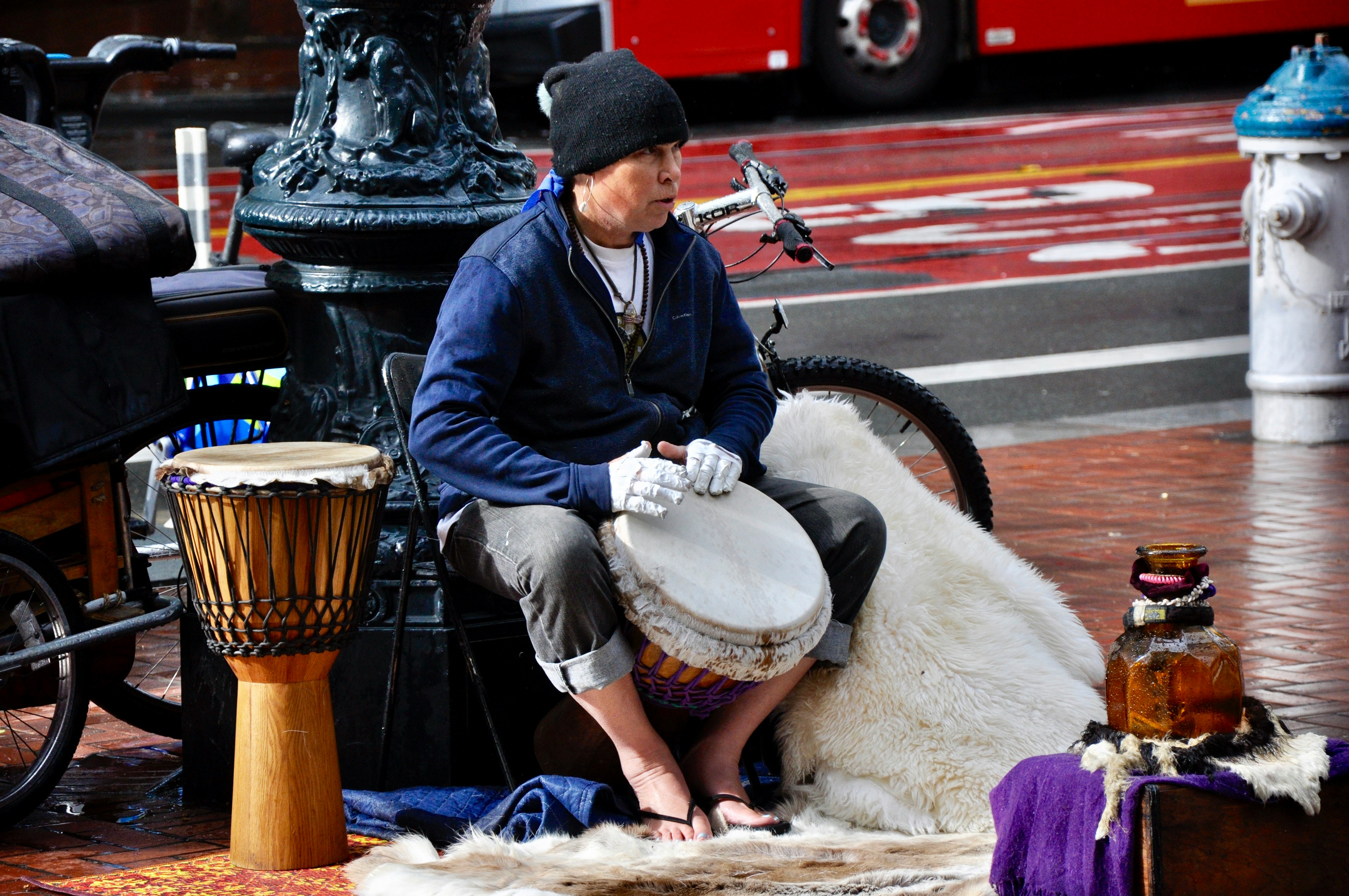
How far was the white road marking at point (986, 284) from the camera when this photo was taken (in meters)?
10.9

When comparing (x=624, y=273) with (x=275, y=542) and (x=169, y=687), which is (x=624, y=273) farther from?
(x=169, y=687)

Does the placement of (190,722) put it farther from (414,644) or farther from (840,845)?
(840,845)

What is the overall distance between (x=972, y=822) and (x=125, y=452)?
2052 millimetres

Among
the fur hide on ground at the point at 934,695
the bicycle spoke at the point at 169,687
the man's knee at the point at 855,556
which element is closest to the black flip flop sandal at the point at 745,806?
the fur hide on ground at the point at 934,695

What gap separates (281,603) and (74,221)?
1.01m

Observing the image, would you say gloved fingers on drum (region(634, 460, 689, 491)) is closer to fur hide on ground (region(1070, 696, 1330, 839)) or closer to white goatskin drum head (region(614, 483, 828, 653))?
white goatskin drum head (region(614, 483, 828, 653))

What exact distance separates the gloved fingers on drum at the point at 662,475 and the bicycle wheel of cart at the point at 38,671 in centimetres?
131

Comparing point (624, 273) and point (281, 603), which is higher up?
point (624, 273)

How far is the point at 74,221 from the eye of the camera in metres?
3.88

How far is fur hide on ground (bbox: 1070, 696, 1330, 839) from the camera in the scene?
300cm

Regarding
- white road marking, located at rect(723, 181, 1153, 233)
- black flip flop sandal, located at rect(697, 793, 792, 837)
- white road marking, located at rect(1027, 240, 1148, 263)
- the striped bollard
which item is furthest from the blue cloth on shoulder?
white road marking, located at rect(723, 181, 1153, 233)

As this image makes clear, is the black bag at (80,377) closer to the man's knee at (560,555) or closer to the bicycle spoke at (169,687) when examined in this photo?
the bicycle spoke at (169,687)

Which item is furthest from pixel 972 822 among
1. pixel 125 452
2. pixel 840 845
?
pixel 125 452

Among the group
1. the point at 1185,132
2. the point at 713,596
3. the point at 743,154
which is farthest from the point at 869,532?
the point at 1185,132
